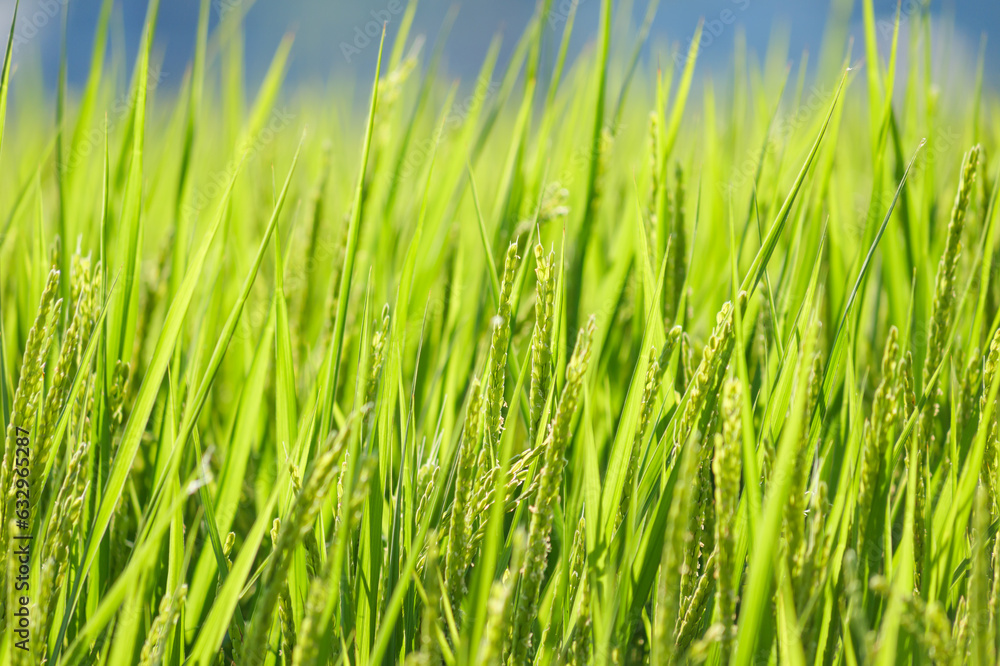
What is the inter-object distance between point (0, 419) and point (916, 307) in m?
1.37

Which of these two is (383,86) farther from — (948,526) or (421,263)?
(948,526)

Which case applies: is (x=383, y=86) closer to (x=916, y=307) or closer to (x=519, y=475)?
(x=519, y=475)

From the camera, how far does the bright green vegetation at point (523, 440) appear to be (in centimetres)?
51

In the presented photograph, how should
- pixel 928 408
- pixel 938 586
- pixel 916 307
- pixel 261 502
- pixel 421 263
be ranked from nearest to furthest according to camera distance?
pixel 938 586, pixel 928 408, pixel 261 502, pixel 916 307, pixel 421 263

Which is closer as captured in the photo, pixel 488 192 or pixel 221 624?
pixel 221 624

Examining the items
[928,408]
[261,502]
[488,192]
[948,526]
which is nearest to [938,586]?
[948,526]

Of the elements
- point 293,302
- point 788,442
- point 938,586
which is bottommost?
point 938,586

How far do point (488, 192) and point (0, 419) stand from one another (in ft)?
4.72

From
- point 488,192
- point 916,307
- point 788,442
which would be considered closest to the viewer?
point 788,442

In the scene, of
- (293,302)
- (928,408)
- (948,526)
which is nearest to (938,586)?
(948,526)

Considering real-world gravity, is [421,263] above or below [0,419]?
above

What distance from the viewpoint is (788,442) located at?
0.51 meters

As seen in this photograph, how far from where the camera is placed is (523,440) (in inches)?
41.1

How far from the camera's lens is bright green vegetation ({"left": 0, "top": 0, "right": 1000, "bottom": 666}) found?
507 millimetres
